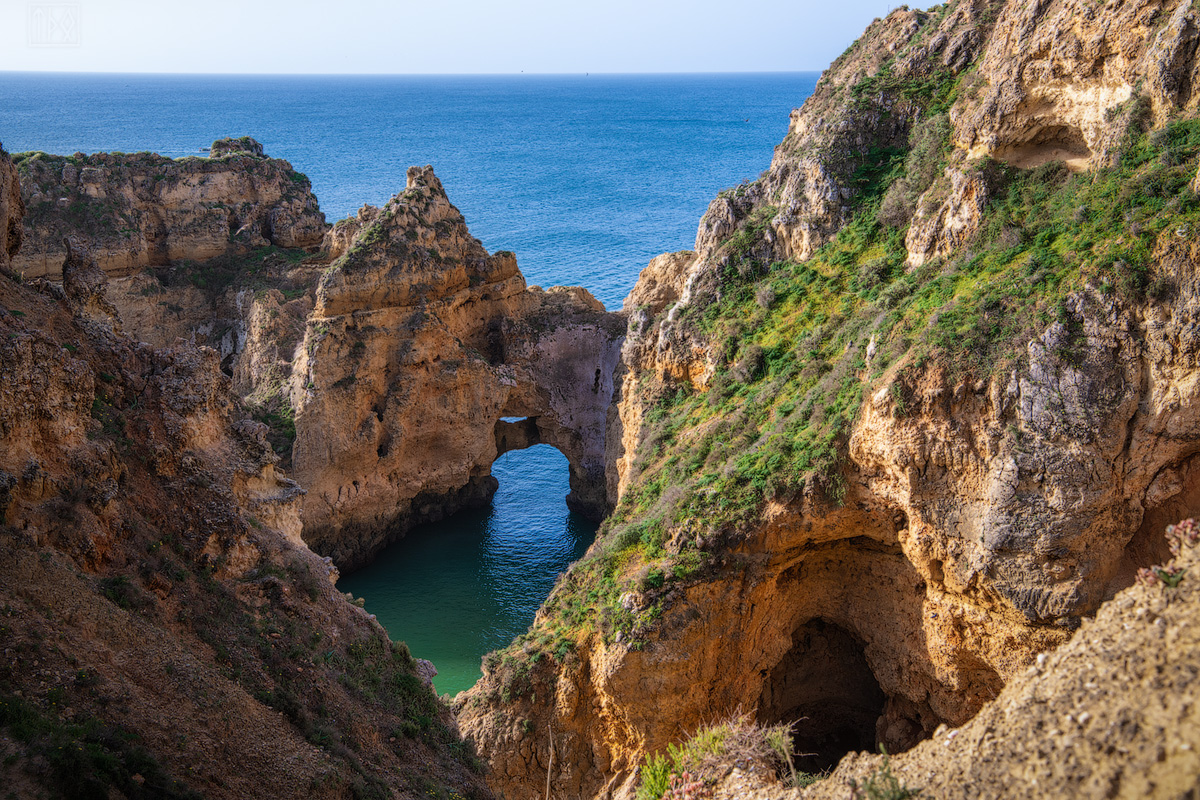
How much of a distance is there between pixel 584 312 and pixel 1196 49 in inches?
999

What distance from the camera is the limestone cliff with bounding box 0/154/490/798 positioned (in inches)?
463

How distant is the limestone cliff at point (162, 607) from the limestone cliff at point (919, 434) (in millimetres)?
6034

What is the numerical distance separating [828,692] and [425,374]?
67.1 feet

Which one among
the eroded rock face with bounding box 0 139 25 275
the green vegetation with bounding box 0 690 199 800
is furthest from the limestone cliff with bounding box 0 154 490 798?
the eroded rock face with bounding box 0 139 25 275

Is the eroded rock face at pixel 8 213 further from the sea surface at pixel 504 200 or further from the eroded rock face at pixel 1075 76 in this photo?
the eroded rock face at pixel 1075 76

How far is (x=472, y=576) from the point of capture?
125 ft

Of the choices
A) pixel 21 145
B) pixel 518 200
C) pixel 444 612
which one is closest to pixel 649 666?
pixel 444 612

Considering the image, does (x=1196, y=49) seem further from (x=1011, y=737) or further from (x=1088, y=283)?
(x=1011, y=737)

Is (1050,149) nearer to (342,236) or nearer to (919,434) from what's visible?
(919,434)

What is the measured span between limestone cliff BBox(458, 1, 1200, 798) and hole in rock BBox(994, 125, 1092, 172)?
0.10 meters

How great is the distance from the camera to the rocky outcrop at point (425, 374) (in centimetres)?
3416

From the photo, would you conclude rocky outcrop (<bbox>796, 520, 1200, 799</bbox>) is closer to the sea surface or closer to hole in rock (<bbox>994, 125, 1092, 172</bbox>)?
hole in rock (<bbox>994, 125, 1092, 172</bbox>)

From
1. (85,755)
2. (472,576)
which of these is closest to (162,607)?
(85,755)

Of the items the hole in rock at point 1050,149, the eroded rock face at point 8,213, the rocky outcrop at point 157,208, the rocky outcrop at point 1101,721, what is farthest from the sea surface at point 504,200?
the hole in rock at point 1050,149
